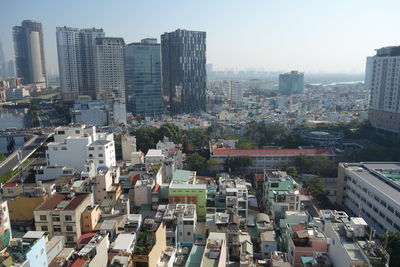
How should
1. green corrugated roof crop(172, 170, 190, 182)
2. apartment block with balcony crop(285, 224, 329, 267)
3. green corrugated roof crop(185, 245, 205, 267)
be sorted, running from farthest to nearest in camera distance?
green corrugated roof crop(172, 170, 190, 182), apartment block with balcony crop(285, 224, 329, 267), green corrugated roof crop(185, 245, 205, 267)

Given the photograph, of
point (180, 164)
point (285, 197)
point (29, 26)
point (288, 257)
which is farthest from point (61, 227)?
point (29, 26)

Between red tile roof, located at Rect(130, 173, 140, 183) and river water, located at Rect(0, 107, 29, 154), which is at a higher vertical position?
red tile roof, located at Rect(130, 173, 140, 183)

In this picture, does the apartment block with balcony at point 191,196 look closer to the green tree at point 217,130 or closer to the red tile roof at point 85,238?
the red tile roof at point 85,238

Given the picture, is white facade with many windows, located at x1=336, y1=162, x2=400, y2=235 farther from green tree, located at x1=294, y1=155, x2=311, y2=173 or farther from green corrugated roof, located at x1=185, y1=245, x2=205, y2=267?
green corrugated roof, located at x1=185, y1=245, x2=205, y2=267

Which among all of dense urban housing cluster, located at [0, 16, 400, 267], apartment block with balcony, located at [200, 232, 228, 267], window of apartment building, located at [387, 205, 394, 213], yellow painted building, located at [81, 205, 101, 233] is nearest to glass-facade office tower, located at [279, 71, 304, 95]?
dense urban housing cluster, located at [0, 16, 400, 267]

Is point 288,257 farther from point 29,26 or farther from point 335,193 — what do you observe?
point 29,26

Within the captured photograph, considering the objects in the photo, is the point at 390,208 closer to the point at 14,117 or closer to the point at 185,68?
the point at 185,68
